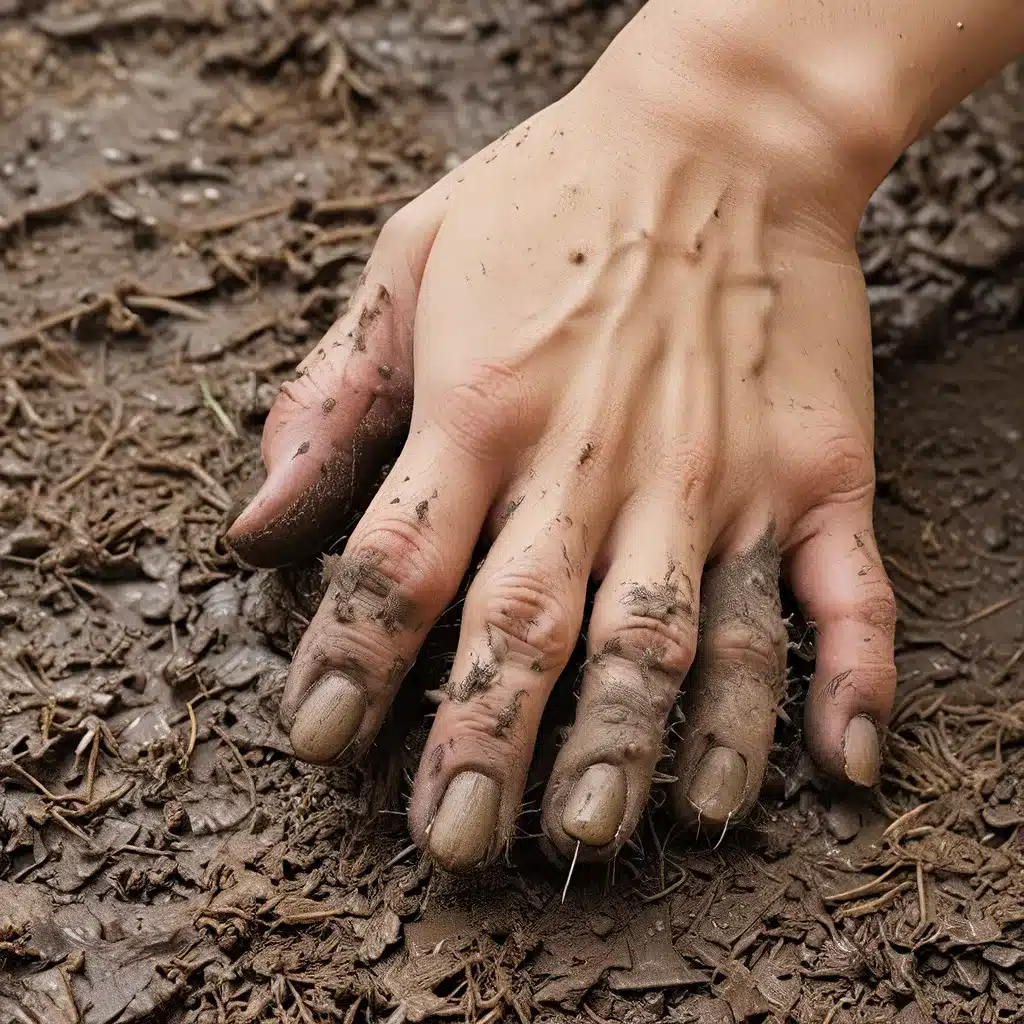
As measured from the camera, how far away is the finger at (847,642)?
1.43 metres

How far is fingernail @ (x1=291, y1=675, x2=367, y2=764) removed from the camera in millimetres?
→ 1282

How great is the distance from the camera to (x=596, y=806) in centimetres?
124

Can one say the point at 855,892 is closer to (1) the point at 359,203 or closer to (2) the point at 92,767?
(2) the point at 92,767

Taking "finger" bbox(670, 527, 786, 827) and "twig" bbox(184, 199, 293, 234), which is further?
"twig" bbox(184, 199, 293, 234)

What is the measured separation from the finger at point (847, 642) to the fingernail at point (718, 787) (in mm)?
153

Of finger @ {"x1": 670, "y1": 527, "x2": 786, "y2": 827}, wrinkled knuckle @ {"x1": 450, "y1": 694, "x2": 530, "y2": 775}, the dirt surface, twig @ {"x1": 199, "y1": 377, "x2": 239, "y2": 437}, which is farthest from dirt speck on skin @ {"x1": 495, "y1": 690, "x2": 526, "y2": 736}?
twig @ {"x1": 199, "y1": 377, "x2": 239, "y2": 437}

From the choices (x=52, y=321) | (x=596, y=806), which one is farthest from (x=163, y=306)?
(x=596, y=806)

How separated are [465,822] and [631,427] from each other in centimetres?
50

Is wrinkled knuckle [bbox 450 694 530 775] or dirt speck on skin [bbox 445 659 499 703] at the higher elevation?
dirt speck on skin [bbox 445 659 499 703]

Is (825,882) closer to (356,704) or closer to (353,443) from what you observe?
(356,704)

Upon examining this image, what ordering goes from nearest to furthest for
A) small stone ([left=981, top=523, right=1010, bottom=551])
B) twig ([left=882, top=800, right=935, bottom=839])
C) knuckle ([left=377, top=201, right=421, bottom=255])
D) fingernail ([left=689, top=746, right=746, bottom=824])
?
fingernail ([left=689, top=746, right=746, bottom=824]) < twig ([left=882, top=800, right=935, bottom=839]) < knuckle ([left=377, top=201, right=421, bottom=255]) < small stone ([left=981, top=523, right=1010, bottom=551])

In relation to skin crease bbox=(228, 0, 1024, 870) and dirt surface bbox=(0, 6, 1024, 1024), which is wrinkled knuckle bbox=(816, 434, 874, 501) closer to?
skin crease bbox=(228, 0, 1024, 870)

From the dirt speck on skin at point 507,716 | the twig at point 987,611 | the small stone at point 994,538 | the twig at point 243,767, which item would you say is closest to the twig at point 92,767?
the twig at point 243,767

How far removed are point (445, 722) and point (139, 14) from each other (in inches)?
Result: 75.7
